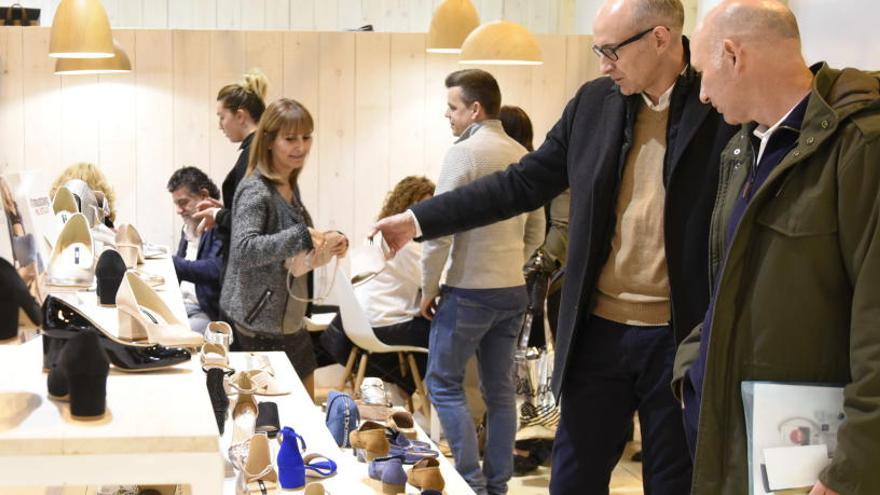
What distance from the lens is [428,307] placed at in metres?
4.75

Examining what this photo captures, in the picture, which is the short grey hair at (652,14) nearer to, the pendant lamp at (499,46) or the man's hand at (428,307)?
the man's hand at (428,307)

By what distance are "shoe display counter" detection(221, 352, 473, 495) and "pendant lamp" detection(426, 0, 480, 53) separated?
265 centimetres

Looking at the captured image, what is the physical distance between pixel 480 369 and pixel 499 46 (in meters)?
1.66

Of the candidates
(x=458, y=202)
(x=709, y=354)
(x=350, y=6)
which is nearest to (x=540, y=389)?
(x=458, y=202)

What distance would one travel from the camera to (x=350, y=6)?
8.64 meters

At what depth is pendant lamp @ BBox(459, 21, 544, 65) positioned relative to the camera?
206 inches

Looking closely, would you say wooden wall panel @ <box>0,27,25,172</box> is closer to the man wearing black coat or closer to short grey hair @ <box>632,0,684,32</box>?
the man wearing black coat

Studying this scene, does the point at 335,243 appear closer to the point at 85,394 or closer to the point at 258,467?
the point at 258,467

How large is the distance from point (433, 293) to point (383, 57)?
2826 millimetres

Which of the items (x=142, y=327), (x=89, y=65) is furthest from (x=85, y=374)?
(x=89, y=65)

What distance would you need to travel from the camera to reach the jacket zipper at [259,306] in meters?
3.93

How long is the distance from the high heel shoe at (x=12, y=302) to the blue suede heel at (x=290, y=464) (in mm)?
975

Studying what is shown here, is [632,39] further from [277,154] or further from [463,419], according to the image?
[463,419]

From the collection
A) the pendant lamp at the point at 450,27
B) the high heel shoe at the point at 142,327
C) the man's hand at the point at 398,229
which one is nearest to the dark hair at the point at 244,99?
the pendant lamp at the point at 450,27
